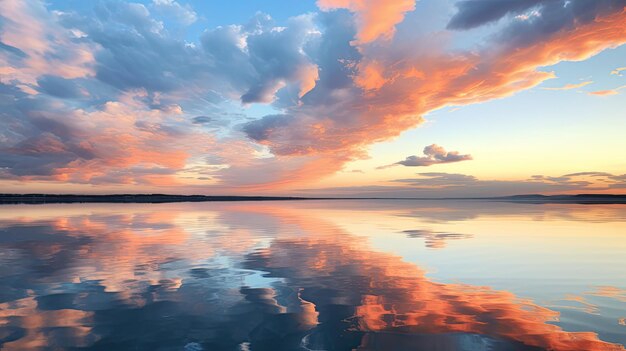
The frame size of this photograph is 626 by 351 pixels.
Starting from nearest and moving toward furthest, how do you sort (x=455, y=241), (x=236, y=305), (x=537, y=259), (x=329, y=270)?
(x=236, y=305), (x=329, y=270), (x=537, y=259), (x=455, y=241)

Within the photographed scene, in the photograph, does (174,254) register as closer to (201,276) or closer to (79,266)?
(79,266)

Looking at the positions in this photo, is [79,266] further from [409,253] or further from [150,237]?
[409,253]

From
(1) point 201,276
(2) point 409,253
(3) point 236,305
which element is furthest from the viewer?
(2) point 409,253

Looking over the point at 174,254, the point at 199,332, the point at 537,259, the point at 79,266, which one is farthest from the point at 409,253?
the point at 79,266

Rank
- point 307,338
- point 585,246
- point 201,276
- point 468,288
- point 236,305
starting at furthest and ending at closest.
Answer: point 585,246, point 201,276, point 468,288, point 236,305, point 307,338

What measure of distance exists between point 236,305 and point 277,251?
10.6 metres

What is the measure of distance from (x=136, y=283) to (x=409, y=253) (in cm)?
1418

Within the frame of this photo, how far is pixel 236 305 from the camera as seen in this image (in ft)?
37.4

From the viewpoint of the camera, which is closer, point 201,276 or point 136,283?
point 136,283

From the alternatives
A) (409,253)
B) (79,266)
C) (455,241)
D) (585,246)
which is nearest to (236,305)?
(79,266)

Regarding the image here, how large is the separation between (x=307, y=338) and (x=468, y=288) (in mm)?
7644

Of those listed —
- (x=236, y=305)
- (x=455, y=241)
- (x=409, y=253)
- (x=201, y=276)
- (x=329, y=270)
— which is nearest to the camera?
(x=236, y=305)

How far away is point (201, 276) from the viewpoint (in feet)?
49.8

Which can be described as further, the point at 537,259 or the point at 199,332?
the point at 537,259
